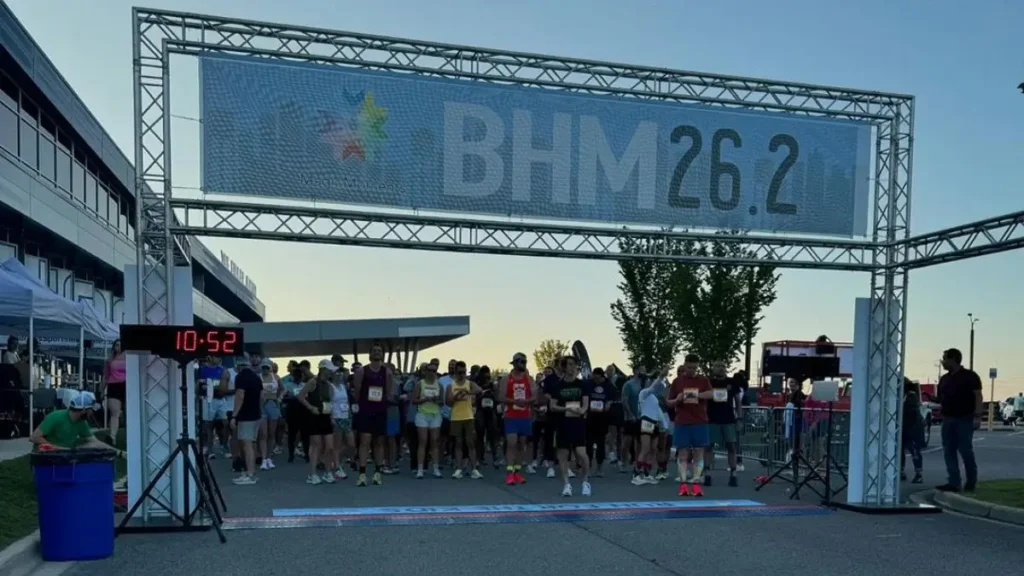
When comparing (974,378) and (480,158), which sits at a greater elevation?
(480,158)

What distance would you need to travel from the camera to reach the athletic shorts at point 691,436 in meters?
12.5

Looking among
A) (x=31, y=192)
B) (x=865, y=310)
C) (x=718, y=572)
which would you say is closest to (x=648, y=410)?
(x=865, y=310)

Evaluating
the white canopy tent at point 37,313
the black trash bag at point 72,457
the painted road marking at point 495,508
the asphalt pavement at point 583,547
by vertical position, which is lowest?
the painted road marking at point 495,508

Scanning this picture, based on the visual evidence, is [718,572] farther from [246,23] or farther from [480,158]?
[246,23]

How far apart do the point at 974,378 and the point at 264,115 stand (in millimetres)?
9370

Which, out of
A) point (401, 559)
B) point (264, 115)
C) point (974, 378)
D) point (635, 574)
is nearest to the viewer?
point (635, 574)

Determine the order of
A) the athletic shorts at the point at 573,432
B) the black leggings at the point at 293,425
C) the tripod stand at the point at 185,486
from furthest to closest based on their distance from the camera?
1. the black leggings at the point at 293,425
2. the athletic shorts at the point at 573,432
3. the tripod stand at the point at 185,486

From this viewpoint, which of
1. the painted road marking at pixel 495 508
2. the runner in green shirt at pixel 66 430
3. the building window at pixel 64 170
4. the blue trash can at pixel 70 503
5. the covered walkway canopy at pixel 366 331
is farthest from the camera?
the building window at pixel 64 170

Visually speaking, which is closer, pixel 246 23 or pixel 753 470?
pixel 246 23

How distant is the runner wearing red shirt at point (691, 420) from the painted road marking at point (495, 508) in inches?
23.8

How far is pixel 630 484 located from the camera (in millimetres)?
13875

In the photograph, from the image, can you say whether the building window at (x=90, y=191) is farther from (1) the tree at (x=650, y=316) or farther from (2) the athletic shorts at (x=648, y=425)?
(2) the athletic shorts at (x=648, y=425)

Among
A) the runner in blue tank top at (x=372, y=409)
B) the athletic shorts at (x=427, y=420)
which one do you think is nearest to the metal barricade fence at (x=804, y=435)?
the athletic shorts at (x=427, y=420)

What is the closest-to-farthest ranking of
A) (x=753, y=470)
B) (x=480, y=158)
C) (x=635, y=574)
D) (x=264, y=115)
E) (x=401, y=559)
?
(x=635, y=574) < (x=401, y=559) < (x=264, y=115) < (x=480, y=158) < (x=753, y=470)
